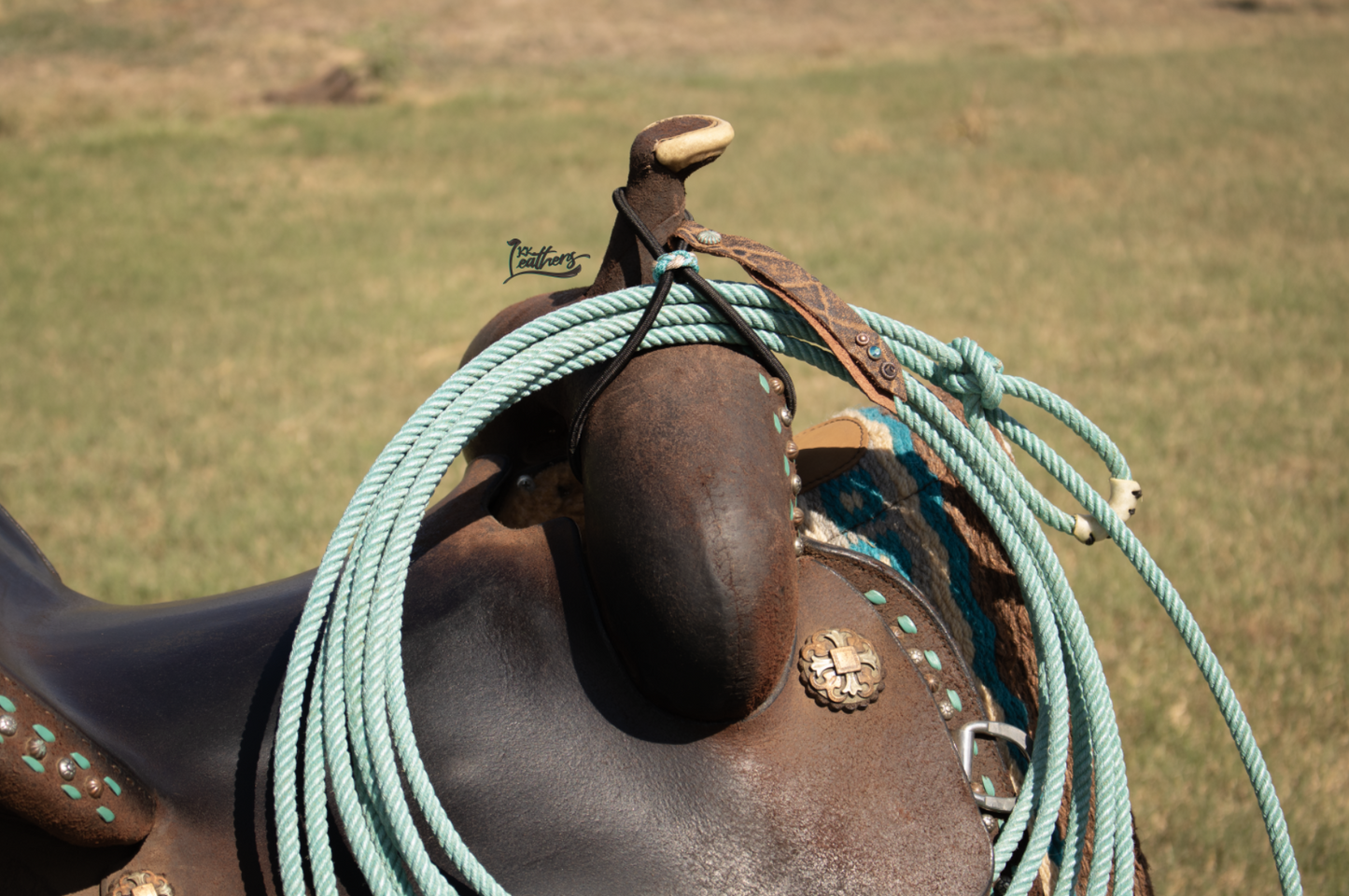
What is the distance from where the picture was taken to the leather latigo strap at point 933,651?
0.87 m

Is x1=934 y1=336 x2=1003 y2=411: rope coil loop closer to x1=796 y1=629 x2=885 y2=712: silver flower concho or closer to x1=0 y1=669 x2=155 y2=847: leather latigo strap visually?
x1=796 y1=629 x2=885 y2=712: silver flower concho

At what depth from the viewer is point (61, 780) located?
68cm

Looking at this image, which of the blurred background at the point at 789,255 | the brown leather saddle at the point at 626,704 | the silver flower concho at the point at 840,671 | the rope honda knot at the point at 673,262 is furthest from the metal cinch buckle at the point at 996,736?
the blurred background at the point at 789,255

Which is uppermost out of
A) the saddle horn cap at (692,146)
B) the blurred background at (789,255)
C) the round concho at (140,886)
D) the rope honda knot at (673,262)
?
the saddle horn cap at (692,146)

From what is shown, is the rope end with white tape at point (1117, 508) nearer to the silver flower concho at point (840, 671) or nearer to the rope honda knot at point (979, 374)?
the rope honda knot at point (979, 374)

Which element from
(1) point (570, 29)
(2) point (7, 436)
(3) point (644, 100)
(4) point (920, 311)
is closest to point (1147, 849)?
(4) point (920, 311)

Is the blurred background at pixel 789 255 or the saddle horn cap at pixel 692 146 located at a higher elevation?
the saddle horn cap at pixel 692 146

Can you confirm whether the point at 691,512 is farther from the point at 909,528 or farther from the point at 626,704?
the point at 909,528

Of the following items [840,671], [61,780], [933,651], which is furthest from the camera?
[933,651]

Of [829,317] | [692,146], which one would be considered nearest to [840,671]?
[829,317]

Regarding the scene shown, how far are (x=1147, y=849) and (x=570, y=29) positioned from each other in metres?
10.9

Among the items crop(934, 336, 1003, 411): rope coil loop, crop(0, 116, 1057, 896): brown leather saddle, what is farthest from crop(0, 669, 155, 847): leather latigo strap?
crop(934, 336, 1003, 411): rope coil loop

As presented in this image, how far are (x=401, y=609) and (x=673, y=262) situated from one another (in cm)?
35

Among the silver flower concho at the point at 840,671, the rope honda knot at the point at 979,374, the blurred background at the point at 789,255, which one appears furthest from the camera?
the blurred background at the point at 789,255
